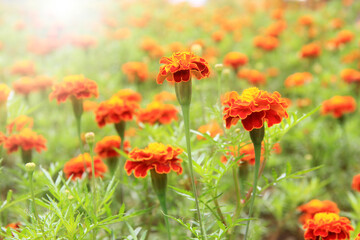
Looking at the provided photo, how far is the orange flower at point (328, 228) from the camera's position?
3.61 feet

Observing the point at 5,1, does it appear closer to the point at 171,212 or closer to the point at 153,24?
the point at 153,24

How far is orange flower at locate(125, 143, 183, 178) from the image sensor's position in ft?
3.53

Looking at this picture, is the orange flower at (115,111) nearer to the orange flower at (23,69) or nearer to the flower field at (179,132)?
the flower field at (179,132)

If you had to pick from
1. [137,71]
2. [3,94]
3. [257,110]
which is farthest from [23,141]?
[137,71]

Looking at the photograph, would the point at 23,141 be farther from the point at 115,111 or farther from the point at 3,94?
the point at 115,111

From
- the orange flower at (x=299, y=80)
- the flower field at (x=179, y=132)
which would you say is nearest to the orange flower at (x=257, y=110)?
the flower field at (x=179, y=132)

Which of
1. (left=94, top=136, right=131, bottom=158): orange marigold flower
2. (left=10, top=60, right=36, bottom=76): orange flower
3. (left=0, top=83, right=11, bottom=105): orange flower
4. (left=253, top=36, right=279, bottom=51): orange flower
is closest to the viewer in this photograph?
(left=0, top=83, right=11, bottom=105): orange flower

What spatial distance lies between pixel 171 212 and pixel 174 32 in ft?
12.2

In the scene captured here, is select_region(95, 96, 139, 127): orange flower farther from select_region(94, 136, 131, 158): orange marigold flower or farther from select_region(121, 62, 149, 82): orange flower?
select_region(121, 62, 149, 82): orange flower

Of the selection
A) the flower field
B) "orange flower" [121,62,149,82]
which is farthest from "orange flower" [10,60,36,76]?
"orange flower" [121,62,149,82]

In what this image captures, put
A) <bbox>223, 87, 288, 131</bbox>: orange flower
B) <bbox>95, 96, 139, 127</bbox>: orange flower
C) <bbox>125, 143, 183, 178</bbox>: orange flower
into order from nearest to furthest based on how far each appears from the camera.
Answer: <bbox>223, 87, 288, 131</bbox>: orange flower < <bbox>125, 143, 183, 178</bbox>: orange flower < <bbox>95, 96, 139, 127</bbox>: orange flower

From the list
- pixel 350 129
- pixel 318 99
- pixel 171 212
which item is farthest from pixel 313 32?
pixel 171 212

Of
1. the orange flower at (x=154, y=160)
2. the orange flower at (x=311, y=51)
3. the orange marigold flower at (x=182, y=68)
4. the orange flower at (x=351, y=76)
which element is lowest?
the orange flower at (x=351, y=76)

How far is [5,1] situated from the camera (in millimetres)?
7656
